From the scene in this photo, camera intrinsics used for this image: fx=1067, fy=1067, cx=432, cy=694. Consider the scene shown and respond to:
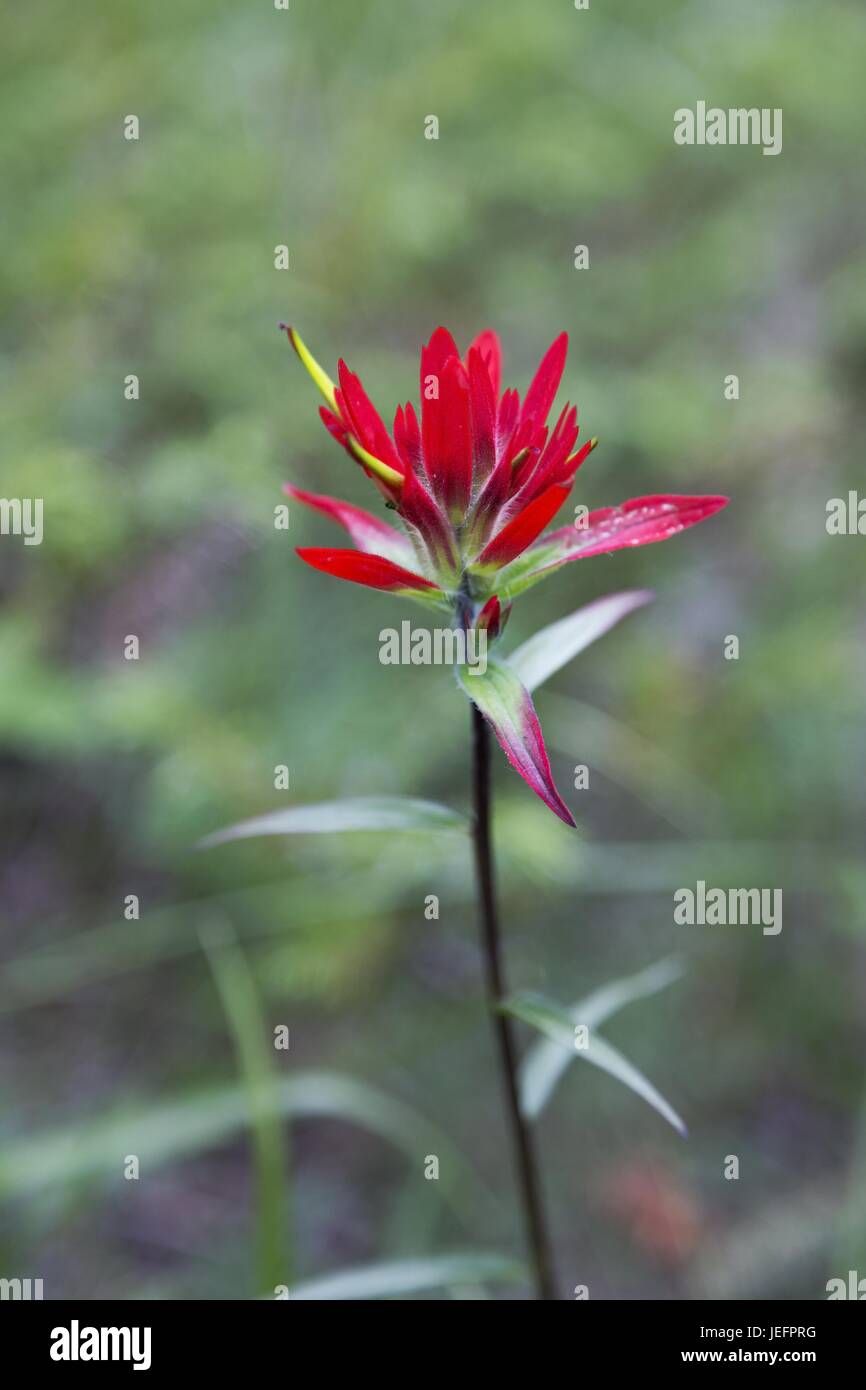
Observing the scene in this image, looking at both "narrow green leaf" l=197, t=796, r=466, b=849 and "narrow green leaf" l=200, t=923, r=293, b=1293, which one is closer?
"narrow green leaf" l=197, t=796, r=466, b=849

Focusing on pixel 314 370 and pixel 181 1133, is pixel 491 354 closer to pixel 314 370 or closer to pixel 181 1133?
pixel 314 370

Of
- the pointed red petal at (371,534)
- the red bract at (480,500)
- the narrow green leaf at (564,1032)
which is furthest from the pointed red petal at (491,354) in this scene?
the narrow green leaf at (564,1032)

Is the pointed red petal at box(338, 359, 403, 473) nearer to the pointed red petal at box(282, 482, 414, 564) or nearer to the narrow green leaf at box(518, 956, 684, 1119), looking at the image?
the pointed red petal at box(282, 482, 414, 564)

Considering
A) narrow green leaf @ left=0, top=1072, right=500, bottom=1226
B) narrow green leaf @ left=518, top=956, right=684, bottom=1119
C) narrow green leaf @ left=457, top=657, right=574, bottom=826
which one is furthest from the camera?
narrow green leaf @ left=0, top=1072, right=500, bottom=1226

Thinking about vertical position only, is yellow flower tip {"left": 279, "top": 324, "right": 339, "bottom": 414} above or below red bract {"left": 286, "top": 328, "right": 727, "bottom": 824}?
above

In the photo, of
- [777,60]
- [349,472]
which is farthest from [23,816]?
[777,60]

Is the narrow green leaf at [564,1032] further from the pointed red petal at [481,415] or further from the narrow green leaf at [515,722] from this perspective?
the pointed red petal at [481,415]

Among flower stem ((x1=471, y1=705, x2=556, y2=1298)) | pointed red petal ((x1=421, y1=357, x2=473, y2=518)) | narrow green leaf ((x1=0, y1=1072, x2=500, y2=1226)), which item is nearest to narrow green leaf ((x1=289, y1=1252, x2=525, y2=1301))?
flower stem ((x1=471, y1=705, x2=556, y2=1298))
